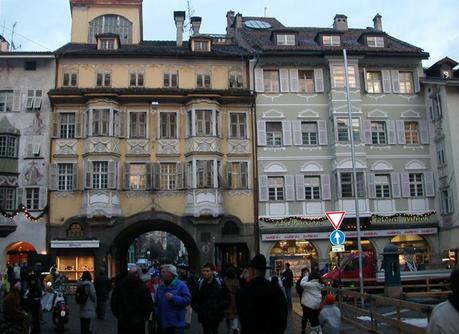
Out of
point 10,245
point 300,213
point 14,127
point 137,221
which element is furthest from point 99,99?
point 300,213

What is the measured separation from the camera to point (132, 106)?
34.8 m

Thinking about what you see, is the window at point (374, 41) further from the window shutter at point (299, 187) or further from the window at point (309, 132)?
the window shutter at point (299, 187)

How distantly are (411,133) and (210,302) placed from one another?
2874 cm

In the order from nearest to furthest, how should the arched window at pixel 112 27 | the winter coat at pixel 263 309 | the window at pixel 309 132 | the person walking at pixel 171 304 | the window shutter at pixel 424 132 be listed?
the winter coat at pixel 263 309 < the person walking at pixel 171 304 < the window at pixel 309 132 < the window shutter at pixel 424 132 < the arched window at pixel 112 27

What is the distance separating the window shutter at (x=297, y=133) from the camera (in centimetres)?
3575

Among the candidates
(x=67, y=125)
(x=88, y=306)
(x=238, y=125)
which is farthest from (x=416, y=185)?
(x=88, y=306)

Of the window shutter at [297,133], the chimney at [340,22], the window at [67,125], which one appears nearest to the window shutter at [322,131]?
the window shutter at [297,133]

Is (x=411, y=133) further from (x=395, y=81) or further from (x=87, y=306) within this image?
(x=87, y=306)

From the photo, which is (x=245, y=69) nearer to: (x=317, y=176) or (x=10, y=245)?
(x=317, y=176)

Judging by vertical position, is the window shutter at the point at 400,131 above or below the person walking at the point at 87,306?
above

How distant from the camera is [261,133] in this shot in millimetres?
35500

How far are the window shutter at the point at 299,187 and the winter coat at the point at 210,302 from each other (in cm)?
2419

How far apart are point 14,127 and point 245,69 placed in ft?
47.1

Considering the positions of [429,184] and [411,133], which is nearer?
[429,184]
